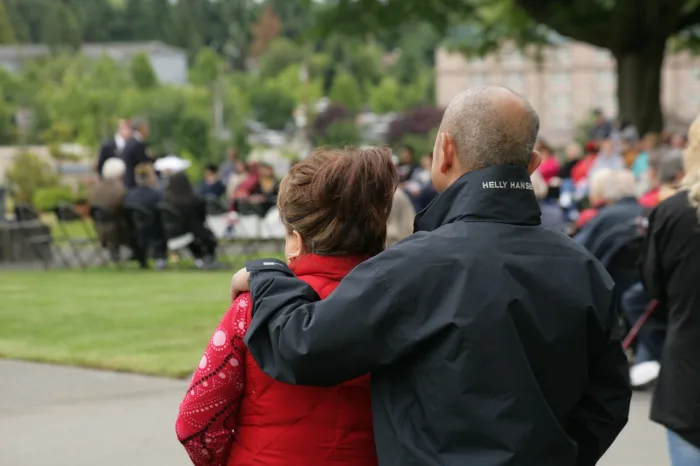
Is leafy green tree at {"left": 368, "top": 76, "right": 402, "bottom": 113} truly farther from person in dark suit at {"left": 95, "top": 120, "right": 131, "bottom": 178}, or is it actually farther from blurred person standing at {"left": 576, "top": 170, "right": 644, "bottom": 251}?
blurred person standing at {"left": 576, "top": 170, "right": 644, "bottom": 251}

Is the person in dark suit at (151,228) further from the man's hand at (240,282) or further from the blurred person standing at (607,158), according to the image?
the man's hand at (240,282)

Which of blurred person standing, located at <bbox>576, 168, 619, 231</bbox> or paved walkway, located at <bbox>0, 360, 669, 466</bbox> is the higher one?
blurred person standing, located at <bbox>576, 168, 619, 231</bbox>

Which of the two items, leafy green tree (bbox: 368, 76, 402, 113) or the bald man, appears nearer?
the bald man

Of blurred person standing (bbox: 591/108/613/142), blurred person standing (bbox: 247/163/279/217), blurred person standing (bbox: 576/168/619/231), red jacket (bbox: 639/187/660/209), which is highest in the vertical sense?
blurred person standing (bbox: 576/168/619/231)

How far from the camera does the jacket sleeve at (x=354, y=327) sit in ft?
8.59

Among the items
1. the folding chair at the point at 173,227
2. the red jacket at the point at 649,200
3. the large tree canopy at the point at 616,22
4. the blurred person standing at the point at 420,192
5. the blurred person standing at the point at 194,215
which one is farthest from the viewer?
the large tree canopy at the point at 616,22

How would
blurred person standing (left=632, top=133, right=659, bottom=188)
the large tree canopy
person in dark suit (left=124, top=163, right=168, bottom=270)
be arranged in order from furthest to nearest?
the large tree canopy, person in dark suit (left=124, top=163, right=168, bottom=270), blurred person standing (left=632, top=133, right=659, bottom=188)

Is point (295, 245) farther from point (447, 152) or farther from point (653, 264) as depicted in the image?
point (653, 264)

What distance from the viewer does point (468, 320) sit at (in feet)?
8.55

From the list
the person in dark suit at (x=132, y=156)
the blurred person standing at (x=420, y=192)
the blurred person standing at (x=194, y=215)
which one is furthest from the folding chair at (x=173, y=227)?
the blurred person standing at (x=420, y=192)

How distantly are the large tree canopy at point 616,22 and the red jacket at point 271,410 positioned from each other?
916 inches

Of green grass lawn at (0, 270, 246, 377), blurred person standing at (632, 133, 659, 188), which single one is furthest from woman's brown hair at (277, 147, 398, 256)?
blurred person standing at (632, 133, 659, 188)

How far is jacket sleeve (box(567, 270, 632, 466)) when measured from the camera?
2832 mm

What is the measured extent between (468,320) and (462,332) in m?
0.03
